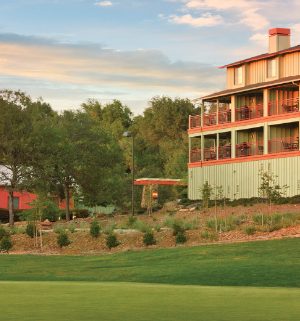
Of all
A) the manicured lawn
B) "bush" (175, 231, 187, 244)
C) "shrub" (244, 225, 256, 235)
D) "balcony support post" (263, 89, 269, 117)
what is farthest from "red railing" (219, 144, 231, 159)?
the manicured lawn

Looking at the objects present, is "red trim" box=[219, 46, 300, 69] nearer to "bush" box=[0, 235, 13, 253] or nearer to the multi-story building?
the multi-story building

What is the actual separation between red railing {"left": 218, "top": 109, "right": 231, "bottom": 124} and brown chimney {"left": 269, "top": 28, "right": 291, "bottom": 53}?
19.0 ft

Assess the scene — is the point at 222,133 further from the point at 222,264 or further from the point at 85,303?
the point at 85,303

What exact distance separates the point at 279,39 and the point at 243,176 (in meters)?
11.7

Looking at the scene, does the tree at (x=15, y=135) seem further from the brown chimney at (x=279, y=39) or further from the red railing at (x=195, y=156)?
the brown chimney at (x=279, y=39)

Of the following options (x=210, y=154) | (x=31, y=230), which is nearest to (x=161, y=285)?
(x=31, y=230)

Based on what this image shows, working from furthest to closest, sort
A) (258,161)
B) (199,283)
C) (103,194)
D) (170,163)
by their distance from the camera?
(170,163)
(103,194)
(258,161)
(199,283)

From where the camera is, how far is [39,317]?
1140cm

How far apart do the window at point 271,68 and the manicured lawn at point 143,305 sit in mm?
47930

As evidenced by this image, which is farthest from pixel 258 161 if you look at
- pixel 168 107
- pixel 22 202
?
pixel 168 107

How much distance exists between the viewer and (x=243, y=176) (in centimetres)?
6081

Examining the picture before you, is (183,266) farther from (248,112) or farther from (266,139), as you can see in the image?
(248,112)

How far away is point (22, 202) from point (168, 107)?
43.8m

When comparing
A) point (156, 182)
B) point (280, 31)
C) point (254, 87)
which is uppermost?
point (280, 31)
